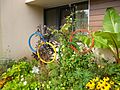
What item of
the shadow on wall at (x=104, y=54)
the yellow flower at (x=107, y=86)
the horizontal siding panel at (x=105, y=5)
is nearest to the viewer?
the yellow flower at (x=107, y=86)

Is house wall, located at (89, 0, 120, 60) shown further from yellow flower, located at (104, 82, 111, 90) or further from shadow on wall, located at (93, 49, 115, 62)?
yellow flower, located at (104, 82, 111, 90)

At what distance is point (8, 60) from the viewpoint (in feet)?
23.5

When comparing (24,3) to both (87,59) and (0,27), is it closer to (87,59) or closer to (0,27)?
(0,27)

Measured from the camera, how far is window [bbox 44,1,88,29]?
7.20m

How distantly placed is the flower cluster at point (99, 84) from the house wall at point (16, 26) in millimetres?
4338

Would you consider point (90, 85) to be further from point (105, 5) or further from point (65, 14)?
point (65, 14)

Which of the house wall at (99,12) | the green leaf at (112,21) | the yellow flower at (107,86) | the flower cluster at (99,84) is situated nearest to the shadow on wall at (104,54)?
the house wall at (99,12)

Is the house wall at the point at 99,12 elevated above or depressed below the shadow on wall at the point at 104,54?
above

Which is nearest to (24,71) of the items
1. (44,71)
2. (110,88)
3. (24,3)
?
(44,71)

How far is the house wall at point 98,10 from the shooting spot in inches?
249

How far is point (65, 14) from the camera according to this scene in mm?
8305

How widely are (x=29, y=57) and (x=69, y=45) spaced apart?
3.54 m

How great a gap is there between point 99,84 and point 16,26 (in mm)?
4813

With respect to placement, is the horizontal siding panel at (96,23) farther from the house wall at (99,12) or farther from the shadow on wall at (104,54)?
the shadow on wall at (104,54)
